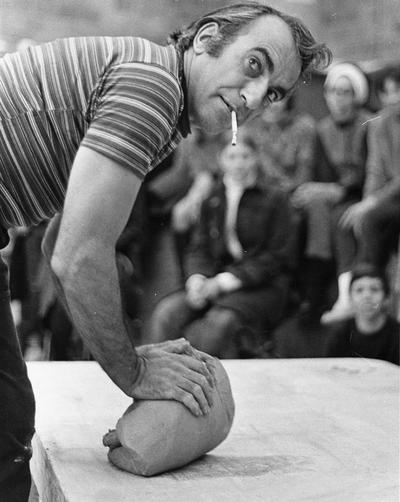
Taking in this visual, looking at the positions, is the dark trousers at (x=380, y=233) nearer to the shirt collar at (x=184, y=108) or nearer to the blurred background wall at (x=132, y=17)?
the blurred background wall at (x=132, y=17)

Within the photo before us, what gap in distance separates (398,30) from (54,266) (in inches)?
51.8

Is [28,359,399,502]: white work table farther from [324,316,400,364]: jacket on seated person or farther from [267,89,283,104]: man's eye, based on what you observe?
[267,89,283,104]: man's eye

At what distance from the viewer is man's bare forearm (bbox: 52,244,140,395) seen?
1527 millimetres

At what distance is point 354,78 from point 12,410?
1.79 meters

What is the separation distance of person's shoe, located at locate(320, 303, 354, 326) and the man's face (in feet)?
4.74

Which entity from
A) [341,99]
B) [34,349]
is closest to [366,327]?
[341,99]

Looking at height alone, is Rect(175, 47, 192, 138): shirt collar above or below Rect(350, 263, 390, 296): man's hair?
above

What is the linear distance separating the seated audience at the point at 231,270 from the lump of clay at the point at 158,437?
696 millimetres

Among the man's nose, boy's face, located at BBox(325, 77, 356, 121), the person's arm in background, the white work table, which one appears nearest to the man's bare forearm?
the person's arm in background

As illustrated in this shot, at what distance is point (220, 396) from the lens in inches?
73.4

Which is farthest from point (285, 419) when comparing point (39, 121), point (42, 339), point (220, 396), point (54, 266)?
point (39, 121)

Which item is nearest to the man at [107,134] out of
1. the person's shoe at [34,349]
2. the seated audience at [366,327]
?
the person's shoe at [34,349]

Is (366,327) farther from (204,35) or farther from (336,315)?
(204,35)

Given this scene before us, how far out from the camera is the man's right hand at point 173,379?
1732 mm
